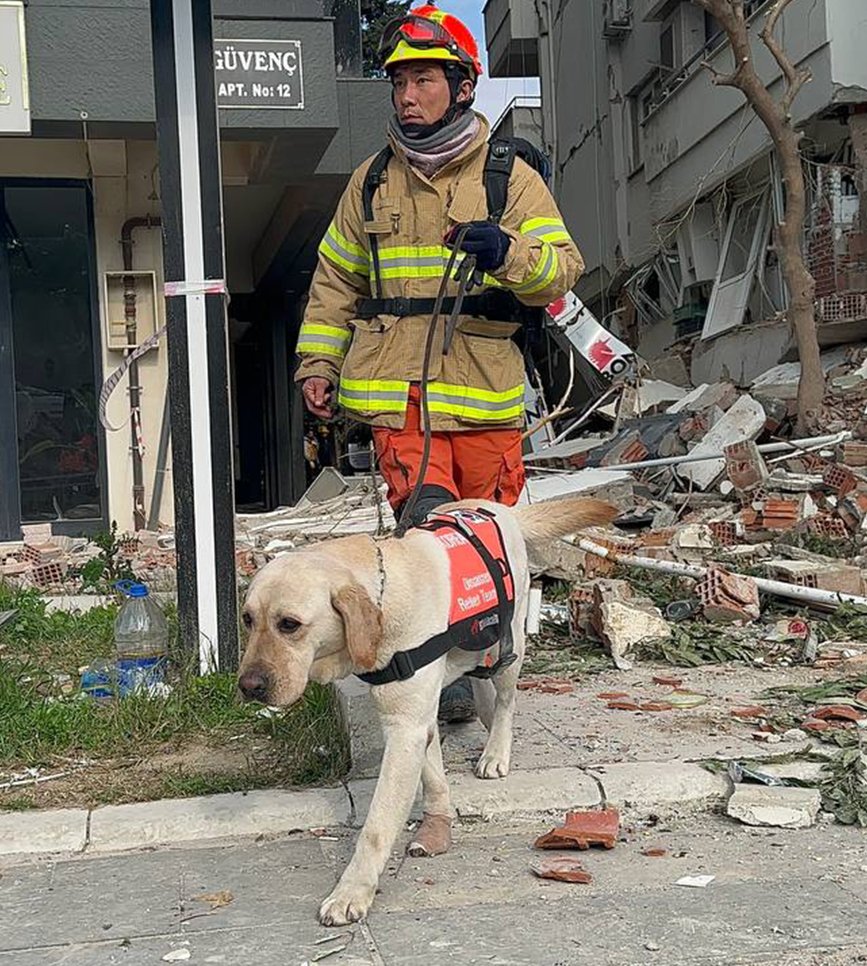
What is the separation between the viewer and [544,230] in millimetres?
4137

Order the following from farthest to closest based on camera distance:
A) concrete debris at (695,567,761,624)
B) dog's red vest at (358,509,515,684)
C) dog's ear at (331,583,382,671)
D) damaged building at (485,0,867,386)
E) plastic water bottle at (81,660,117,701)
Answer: damaged building at (485,0,867,386) → concrete debris at (695,567,761,624) → plastic water bottle at (81,660,117,701) → dog's red vest at (358,509,515,684) → dog's ear at (331,583,382,671)

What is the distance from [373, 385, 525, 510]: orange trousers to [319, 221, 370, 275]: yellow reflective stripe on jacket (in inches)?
22.2

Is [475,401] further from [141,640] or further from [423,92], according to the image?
[141,640]

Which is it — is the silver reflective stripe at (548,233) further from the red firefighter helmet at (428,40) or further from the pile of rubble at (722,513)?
the pile of rubble at (722,513)

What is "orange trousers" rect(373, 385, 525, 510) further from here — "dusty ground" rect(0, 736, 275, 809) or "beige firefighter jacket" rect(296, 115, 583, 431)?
"dusty ground" rect(0, 736, 275, 809)

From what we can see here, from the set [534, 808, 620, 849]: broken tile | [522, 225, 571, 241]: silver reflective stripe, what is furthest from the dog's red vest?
[522, 225, 571, 241]: silver reflective stripe

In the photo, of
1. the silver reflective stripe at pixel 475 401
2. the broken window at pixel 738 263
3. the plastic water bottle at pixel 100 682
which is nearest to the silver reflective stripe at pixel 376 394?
the silver reflective stripe at pixel 475 401

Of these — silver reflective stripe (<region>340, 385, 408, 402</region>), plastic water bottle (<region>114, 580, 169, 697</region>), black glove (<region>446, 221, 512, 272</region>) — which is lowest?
plastic water bottle (<region>114, 580, 169, 697</region>)

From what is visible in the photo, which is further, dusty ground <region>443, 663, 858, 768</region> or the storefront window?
the storefront window

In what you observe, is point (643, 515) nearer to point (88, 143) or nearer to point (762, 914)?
point (88, 143)

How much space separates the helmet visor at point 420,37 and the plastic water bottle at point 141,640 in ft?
8.04

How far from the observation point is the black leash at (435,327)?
147 inches

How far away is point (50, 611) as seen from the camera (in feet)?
22.5

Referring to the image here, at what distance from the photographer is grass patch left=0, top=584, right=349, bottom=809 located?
389 cm
